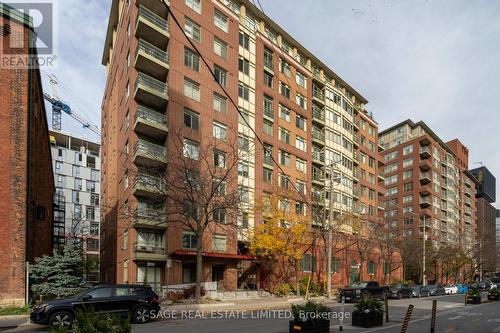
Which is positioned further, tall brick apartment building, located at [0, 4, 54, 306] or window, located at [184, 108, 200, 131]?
window, located at [184, 108, 200, 131]

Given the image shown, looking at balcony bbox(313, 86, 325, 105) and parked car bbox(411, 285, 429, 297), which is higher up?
balcony bbox(313, 86, 325, 105)

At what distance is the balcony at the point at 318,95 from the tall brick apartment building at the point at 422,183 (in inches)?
1602

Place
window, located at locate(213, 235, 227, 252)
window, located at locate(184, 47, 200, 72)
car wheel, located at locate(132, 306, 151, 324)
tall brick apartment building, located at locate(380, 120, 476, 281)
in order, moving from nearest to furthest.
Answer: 1. car wheel, located at locate(132, 306, 151, 324)
2. window, located at locate(213, 235, 227, 252)
3. window, located at locate(184, 47, 200, 72)
4. tall brick apartment building, located at locate(380, 120, 476, 281)

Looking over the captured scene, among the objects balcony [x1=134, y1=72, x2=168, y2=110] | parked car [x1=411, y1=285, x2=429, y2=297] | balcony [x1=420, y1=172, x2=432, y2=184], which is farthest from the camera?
balcony [x1=420, y1=172, x2=432, y2=184]

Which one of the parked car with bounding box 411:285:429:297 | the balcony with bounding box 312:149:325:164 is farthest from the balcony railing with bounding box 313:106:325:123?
the parked car with bounding box 411:285:429:297

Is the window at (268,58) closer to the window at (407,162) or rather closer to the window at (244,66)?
the window at (244,66)

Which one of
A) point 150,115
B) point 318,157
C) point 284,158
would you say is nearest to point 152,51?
point 150,115

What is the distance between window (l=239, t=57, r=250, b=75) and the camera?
4550 centimetres

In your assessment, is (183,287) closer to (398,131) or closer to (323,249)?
(323,249)

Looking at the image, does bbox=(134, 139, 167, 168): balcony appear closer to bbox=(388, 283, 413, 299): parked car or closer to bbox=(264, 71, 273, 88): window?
bbox=(264, 71, 273, 88): window

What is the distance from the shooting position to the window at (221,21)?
4331cm

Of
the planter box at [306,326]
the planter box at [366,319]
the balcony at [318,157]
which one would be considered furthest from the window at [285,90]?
the planter box at [306,326]

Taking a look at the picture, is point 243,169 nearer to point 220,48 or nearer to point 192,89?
point 192,89

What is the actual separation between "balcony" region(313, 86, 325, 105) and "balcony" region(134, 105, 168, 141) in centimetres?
2535
